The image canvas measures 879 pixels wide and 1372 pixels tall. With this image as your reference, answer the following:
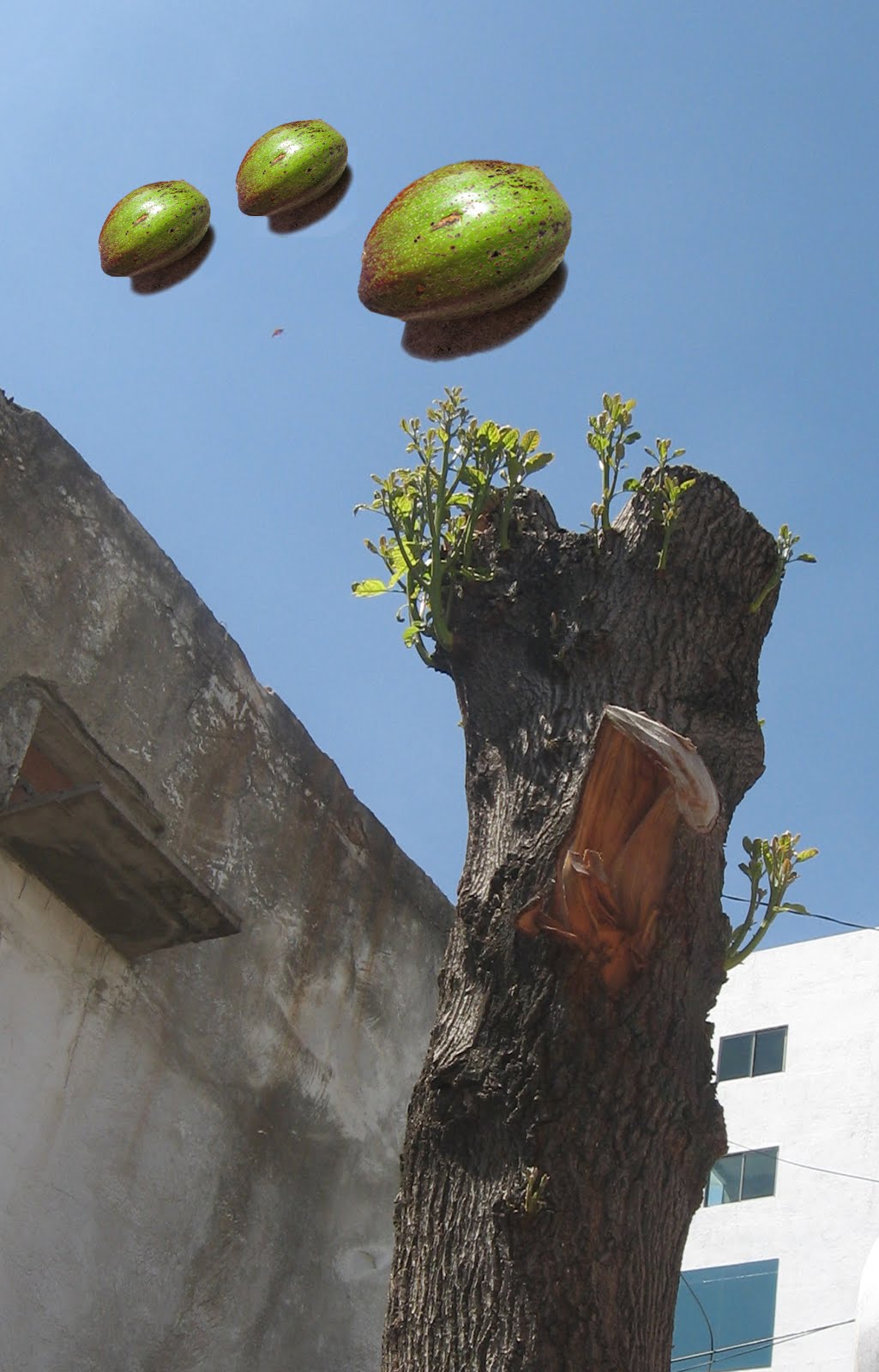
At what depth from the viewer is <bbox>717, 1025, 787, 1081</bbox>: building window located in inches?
783

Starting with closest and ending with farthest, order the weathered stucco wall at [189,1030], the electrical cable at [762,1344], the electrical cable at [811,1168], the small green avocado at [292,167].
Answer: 1. the small green avocado at [292,167]
2. the weathered stucco wall at [189,1030]
3. the electrical cable at [762,1344]
4. the electrical cable at [811,1168]

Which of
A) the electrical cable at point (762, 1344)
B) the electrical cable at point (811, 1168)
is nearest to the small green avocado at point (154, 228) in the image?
the electrical cable at point (762, 1344)

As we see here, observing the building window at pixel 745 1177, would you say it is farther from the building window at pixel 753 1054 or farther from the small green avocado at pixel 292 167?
the small green avocado at pixel 292 167

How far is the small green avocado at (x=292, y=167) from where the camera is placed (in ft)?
9.44

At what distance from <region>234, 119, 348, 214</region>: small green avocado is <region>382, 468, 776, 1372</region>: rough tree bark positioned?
960mm

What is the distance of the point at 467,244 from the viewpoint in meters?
2.41

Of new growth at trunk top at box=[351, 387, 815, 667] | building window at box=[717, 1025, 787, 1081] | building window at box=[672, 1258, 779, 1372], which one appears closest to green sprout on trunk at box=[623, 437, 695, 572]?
new growth at trunk top at box=[351, 387, 815, 667]

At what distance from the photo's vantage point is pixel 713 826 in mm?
2797

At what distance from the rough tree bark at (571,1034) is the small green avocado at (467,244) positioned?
2.76 feet

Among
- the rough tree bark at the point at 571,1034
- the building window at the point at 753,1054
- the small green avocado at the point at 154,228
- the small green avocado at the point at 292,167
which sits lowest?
the rough tree bark at the point at 571,1034

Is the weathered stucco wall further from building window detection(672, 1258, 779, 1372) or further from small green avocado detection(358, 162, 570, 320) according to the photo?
building window detection(672, 1258, 779, 1372)

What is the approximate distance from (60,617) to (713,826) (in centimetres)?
212

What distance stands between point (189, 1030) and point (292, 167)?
2.50m

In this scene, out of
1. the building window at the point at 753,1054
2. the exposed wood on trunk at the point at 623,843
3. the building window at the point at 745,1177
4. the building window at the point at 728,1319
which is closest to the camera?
the exposed wood on trunk at the point at 623,843
